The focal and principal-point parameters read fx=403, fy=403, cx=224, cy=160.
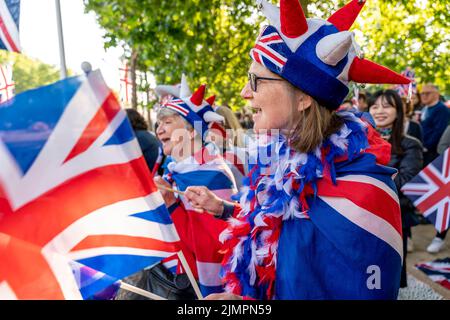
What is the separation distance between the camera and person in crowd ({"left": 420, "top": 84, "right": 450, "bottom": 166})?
6.80 meters

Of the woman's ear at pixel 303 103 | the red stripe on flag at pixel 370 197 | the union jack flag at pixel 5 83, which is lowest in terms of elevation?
the red stripe on flag at pixel 370 197

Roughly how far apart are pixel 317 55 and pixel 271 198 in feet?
2.01

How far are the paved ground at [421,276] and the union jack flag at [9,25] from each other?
4.14 metres

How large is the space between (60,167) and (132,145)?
0.27 meters

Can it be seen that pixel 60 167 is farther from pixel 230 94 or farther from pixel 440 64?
pixel 440 64

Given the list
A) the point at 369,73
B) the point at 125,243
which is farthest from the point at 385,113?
the point at 125,243

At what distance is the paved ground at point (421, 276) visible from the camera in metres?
4.12

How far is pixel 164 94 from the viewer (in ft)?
13.3

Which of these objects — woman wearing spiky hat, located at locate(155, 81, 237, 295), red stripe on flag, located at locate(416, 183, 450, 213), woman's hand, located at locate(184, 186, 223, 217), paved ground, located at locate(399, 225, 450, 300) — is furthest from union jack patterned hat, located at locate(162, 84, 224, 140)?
paved ground, located at locate(399, 225, 450, 300)

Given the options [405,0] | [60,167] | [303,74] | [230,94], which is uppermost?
[405,0]

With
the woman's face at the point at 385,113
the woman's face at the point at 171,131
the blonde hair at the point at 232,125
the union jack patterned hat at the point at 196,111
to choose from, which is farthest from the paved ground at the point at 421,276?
the woman's face at the point at 171,131

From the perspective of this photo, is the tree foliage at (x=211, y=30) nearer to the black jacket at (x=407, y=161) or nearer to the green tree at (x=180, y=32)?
the green tree at (x=180, y=32)
